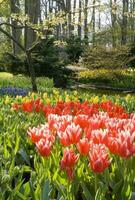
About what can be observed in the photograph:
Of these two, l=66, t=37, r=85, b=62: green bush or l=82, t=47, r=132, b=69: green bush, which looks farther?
l=66, t=37, r=85, b=62: green bush

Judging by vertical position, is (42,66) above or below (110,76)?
above

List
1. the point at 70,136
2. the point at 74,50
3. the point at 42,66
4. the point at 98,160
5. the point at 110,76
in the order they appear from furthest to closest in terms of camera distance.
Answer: the point at 74,50 < the point at 110,76 < the point at 42,66 < the point at 70,136 < the point at 98,160

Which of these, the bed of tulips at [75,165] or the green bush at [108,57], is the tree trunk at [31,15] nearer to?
the green bush at [108,57]

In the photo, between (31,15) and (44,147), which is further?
(31,15)

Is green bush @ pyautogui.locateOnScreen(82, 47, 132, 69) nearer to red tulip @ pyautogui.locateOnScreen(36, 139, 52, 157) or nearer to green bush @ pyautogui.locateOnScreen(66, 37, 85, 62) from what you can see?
green bush @ pyautogui.locateOnScreen(66, 37, 85, 62)

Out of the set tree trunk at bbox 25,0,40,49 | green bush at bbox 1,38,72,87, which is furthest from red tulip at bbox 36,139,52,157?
tree trunk at bbox 25,0,40,49

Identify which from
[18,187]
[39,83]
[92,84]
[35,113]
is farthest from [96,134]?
[92,84]

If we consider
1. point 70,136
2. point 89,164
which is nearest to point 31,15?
point 70,136

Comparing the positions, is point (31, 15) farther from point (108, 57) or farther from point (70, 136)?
point (70, 136)

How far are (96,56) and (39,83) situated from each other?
27.9 feet

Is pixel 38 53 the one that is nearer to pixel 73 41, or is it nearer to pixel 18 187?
pixel 73 41

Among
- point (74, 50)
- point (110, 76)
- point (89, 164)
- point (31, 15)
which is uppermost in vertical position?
point (31, 15)

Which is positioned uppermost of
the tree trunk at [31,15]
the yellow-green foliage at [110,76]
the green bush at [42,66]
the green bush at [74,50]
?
→ the tree trunk at [31,15]

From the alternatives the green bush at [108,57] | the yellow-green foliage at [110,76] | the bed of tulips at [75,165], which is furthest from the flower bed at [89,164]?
the green bush at [108,57]
